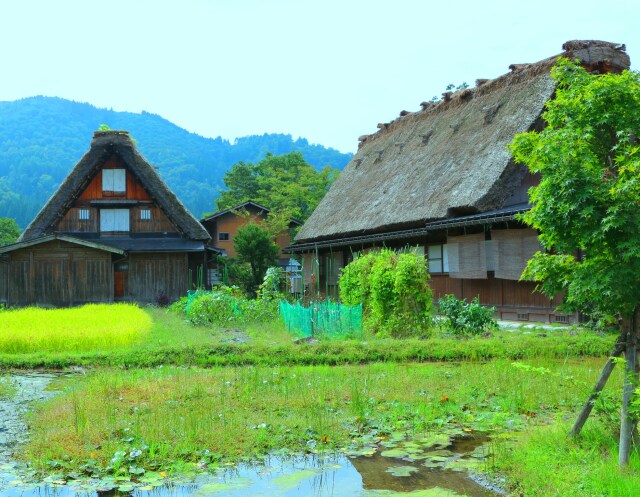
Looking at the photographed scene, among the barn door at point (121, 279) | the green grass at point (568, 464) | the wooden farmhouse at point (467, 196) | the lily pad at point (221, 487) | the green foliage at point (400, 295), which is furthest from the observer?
the barn door at point (121, 279)

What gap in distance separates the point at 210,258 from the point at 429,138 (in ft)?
41.6

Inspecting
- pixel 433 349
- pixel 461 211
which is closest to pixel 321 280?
pixel 461 211

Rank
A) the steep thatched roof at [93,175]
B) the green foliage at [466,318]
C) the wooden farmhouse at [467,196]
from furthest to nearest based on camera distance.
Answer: the steep thatched roof at [93,175], the wooden farmhouse at [467,196], the green foliage at [466,318]

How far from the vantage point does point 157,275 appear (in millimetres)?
26094

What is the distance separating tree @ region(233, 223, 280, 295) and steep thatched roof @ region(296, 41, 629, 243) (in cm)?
154

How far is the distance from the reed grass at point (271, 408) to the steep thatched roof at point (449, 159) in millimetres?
8381

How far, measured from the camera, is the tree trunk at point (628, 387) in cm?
443

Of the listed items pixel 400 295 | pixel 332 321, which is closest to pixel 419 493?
pixel 400 295

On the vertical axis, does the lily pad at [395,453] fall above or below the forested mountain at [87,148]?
below

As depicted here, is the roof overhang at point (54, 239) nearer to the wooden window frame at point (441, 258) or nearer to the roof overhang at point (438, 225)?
the roof overhang at point (438, 225)

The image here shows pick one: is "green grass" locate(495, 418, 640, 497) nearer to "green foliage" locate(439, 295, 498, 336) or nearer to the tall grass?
"green foliage" locate(439, 295, 498, 336)

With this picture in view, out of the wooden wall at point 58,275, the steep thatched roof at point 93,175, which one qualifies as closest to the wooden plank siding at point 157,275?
the steep thatched roof at point 93,175

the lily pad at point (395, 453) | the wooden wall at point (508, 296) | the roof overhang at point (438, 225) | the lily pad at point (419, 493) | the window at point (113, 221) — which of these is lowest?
the lily pad at point (419, 493)

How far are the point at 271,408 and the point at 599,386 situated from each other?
126 inches
